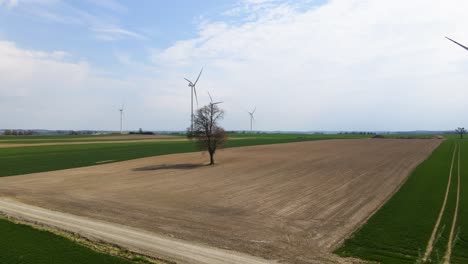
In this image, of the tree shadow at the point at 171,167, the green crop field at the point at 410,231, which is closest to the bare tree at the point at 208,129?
the tree shadow at the point at 171,167

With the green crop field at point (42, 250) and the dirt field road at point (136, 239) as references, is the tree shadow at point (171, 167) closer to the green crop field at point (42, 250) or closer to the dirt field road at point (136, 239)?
the dirt field road at point (136, 239)

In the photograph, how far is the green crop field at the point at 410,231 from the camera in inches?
624

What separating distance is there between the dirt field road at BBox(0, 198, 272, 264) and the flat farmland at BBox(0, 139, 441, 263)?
3.25 ft

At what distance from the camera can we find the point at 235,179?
1576 inches

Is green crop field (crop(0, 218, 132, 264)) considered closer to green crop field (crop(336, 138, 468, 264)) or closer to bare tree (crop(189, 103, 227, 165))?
green crop field (crop(336, 138, 468, 264))

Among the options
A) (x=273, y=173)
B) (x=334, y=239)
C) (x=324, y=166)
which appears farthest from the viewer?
(x=324, y=166)

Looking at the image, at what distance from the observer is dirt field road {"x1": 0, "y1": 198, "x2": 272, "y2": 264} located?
50.9 feet

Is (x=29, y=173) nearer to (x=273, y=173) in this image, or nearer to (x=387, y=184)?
(x=273, y=173)

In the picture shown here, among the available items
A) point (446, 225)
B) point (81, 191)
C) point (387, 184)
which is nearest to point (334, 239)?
point (446, 225)

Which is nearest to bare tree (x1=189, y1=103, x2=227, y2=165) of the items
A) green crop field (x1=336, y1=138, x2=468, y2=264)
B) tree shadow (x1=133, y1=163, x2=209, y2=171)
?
tree shadow (x1=133, y1=163, x2=209, y2=171)

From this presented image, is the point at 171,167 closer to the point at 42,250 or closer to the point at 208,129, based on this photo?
the point at 208,129

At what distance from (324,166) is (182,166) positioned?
70.8 feet

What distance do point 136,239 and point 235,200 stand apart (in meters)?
11.9

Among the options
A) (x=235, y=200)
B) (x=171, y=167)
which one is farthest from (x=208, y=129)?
(x=235, y=200)
